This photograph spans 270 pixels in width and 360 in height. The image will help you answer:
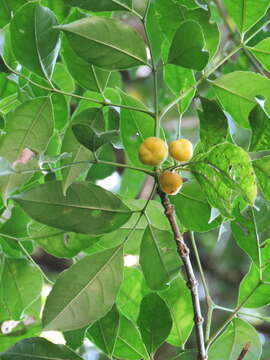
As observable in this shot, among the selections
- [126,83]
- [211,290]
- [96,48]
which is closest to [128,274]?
[96,48]

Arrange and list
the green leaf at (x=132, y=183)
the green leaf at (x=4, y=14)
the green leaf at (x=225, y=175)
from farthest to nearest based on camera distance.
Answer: the green leaf at (x=132, y=183) < the green leaf at (x=4, y=14) < the green leaf at (x=225, y=175)

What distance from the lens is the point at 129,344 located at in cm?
75

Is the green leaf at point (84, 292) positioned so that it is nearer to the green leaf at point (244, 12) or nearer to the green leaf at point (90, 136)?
the green leaf at point (90, 136)

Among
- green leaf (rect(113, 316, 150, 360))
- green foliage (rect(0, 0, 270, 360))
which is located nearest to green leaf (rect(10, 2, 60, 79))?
green foliage (rect(0, 0, 270, 360))

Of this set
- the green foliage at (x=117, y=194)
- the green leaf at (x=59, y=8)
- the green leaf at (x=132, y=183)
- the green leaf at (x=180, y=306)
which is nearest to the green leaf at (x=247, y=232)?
the green foliage at (x=117, y=194)

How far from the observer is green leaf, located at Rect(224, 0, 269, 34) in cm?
68

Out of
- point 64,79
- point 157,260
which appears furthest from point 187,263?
point 64,79

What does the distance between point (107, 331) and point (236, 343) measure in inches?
5.8

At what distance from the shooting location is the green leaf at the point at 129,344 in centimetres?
75

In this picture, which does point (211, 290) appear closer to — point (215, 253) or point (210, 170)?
point (215, 253)

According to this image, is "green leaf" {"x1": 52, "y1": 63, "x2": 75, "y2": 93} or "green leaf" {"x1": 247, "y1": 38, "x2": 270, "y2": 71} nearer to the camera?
"green leaf" {"x1": 247, "y1": 38, "x2": 270, "y2": 71}

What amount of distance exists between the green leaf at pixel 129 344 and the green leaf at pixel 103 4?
1.23 ft

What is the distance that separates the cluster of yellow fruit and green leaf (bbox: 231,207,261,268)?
119 mm

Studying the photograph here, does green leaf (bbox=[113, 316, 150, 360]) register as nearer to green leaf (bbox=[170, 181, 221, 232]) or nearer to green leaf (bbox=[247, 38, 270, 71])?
green leaf (bbox=[170, 181, 221, 232])
